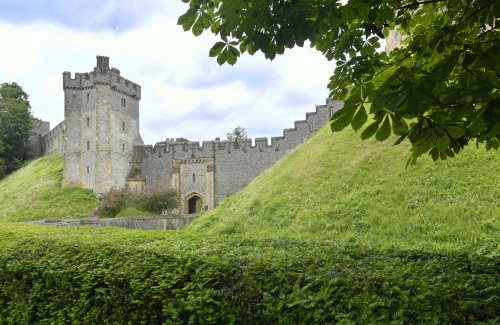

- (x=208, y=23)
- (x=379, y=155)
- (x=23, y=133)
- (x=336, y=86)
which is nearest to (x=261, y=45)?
(x=208, y=23)

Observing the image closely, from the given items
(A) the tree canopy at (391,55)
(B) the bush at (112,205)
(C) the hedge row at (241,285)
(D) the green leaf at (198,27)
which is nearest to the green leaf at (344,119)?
(A) the tree canopy at (391,55)

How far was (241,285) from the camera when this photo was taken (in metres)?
4.34

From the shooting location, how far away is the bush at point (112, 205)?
3088 cm

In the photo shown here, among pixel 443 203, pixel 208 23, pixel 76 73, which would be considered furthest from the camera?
pixel 76 73

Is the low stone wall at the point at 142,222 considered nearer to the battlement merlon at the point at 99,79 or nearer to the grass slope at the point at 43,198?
the grass slope at the point at 43,198

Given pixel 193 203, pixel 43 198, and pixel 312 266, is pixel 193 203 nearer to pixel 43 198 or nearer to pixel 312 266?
pixel 43 198

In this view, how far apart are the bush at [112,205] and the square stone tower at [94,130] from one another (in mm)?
7079

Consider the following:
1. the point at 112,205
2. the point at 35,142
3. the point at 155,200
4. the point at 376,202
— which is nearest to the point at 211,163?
the point at 155,200

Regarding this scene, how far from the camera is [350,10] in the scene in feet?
13.0

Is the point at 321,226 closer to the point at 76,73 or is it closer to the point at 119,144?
the point at 119,144

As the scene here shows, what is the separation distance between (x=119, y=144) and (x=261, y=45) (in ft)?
125

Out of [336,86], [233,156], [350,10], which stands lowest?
[336,86]

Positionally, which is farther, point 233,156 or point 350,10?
point 233,156

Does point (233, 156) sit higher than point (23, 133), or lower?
lower
